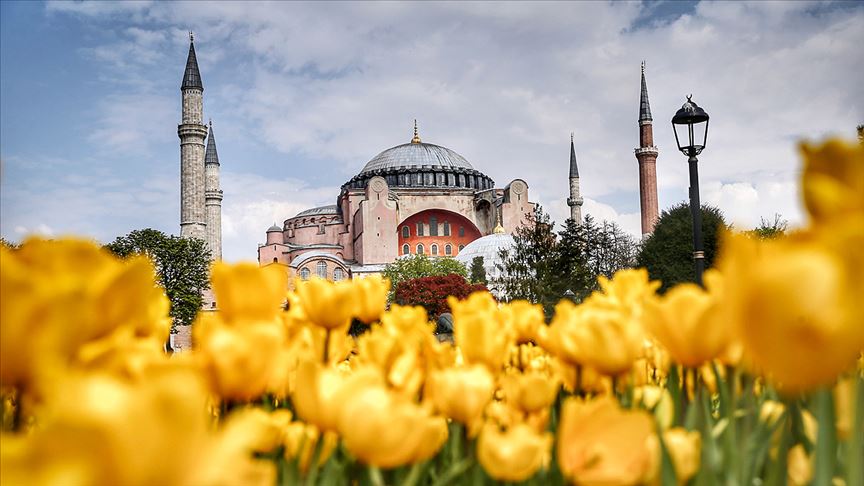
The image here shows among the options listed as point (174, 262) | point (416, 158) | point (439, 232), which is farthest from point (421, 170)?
point (174, 262)

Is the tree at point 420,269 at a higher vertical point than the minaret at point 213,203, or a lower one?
lower

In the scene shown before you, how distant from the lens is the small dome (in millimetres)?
37219

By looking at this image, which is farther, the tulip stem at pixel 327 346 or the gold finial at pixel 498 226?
the gold finial at pixel 498 226

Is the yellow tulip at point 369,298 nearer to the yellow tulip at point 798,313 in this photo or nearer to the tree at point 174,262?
the yellow tulip at point 798,313

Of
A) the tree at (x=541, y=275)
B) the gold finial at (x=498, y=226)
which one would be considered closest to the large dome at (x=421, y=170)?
the gold finial at (x=498, y=226)

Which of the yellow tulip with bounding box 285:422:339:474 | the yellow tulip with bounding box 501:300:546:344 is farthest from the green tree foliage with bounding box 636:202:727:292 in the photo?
the yellow tulip with bounding box 285:422:339:474

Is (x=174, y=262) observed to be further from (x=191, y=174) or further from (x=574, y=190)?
(x=574, y=190)

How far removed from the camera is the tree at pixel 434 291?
23109 millimetres

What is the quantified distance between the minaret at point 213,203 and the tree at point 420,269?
10.3 metres

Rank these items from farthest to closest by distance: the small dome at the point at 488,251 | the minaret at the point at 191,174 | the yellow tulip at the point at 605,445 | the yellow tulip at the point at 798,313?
the small dome at the point at 488,251 → the minaret at the point at 191,174 → the yellow tulip at the point at 605,445 → the yellow tulip at the point at 798,313

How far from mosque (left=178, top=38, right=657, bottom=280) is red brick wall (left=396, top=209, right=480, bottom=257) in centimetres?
6

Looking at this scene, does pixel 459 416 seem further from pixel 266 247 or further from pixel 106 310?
pixel 266 247

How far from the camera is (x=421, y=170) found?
5072cm

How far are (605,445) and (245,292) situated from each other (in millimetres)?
479
